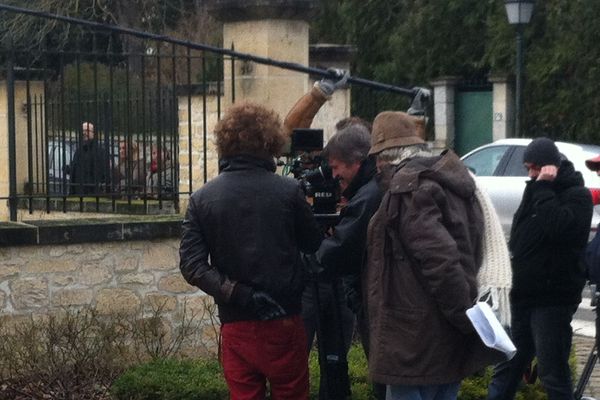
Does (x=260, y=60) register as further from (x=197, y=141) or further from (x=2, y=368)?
(x=2, y=368)

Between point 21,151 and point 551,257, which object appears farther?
point 21,151

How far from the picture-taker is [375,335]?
5785 millimetres

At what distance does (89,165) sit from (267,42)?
61.8 inches

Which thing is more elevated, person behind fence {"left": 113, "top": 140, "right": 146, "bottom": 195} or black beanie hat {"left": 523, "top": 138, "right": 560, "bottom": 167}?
black beanie hat {"left": 523, "top": 138, "right": 560, "bottom": 167}

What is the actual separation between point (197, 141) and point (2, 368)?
283 centimetres

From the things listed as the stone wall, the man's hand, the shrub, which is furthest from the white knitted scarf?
the stone wall

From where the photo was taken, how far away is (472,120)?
92.9 feet

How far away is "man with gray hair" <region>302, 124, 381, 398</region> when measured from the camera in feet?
20.5

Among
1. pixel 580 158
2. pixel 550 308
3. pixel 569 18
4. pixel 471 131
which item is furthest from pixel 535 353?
pixel 471 131

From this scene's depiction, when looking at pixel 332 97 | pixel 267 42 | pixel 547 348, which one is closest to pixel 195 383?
pixel 547 348

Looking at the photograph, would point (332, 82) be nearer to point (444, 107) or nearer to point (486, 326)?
point (486, 326)

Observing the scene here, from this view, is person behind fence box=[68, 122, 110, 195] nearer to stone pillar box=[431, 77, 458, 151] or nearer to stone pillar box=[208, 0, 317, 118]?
stone pillar box=[208, 0, 317, 118]

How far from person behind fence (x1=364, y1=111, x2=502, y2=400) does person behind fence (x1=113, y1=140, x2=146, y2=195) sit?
4057 mm

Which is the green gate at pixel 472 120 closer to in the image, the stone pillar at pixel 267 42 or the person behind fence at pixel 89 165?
the stone pillar at pixel 267 42
